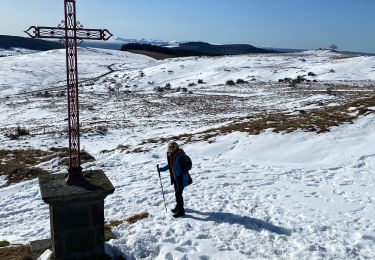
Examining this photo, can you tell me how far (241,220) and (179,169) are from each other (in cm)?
167

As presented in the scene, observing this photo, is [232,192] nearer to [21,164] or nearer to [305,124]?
[305,124]

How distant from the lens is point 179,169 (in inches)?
364

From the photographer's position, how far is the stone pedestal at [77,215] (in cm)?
700

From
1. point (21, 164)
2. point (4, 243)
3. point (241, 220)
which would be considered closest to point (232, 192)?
point (241, 220)

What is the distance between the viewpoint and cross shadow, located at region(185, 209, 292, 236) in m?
8.44

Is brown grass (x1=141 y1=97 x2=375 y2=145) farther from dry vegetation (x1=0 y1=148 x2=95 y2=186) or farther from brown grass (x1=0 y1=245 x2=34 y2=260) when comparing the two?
brown grass (x1=0 y1=245 x2=34 y2=260)

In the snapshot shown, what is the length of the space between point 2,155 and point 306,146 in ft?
44.8

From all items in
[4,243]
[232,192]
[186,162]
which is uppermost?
[186,162]

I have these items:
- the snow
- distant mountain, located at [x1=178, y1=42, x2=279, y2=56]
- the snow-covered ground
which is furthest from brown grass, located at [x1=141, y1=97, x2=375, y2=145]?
distant mountain, located at [x1=178, y1=42, x2=279, y2=56]

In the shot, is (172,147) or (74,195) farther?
(172,147)

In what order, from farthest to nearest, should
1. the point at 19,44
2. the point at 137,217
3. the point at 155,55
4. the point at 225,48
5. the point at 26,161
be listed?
the point at 225,48
the point at 19,44
the point at 155,55
the point at 26,161
the point at 137,217

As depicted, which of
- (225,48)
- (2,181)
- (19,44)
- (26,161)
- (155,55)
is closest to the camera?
(2,181)

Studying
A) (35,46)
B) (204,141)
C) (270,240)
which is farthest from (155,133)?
(35,46)

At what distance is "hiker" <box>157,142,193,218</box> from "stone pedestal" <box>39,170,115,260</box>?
Result: 81.3 inches
